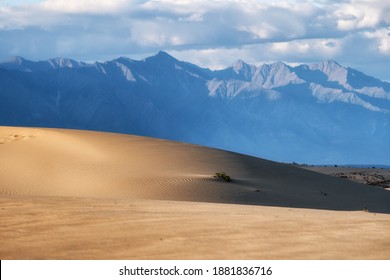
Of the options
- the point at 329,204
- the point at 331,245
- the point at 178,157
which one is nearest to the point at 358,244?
the point at 331,245

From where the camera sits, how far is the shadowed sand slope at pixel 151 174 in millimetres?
27453

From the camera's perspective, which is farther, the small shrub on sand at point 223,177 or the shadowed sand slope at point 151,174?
the small shrub on sand at point 223,177

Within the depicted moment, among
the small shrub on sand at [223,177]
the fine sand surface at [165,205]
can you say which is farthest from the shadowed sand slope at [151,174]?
the small shrub on sand at [223,177]

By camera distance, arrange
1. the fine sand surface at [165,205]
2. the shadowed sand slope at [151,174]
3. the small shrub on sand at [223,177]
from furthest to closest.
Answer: the small shrub on sand at [223,177] → the shadowed sand slope at [151,174] → the fine sand surface at [165,205]

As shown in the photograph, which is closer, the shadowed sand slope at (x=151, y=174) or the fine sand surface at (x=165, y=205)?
the fine sand surface at (x=165, y=205)

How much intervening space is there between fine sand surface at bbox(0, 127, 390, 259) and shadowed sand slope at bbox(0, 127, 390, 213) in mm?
53

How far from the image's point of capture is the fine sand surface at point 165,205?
36.4ft

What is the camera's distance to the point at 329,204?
95.7ft

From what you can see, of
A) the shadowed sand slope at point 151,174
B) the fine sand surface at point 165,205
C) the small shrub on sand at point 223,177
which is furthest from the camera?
the small shrub on sand at point 223,177

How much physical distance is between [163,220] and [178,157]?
21785mm

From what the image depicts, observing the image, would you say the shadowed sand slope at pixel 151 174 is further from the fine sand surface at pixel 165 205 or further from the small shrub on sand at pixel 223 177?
the small shrub on sand at pixel 223 177

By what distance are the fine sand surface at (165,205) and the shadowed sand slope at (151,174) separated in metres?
0.05

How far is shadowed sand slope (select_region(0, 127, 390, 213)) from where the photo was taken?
2745 centimetres
